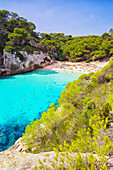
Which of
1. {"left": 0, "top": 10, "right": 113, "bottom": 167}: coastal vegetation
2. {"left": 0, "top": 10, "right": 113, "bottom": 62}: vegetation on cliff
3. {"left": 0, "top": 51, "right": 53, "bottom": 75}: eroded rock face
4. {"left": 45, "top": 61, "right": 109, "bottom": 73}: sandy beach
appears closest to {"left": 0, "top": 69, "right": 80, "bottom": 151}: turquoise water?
{"left": 0, "top": 10, "right": 113, "bottom": 167}: coastal vegetation

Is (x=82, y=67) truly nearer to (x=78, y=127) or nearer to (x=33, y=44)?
(x=33, y=44)

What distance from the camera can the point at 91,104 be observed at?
7.20 metres

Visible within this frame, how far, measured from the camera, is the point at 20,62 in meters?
32.9

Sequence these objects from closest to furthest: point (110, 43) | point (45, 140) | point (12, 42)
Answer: point (45, 140) < point (12, 42) < point (110, 43)

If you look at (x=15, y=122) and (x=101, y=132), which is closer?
(x=101, y=132)

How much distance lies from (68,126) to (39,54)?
1540 inches

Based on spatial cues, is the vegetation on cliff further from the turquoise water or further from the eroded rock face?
the turquoise water

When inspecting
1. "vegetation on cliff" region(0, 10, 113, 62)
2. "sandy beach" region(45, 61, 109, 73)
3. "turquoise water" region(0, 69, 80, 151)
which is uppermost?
"vegetation on cliff" region(0, 10, 113, 62)

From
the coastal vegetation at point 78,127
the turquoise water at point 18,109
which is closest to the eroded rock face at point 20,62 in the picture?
the turquoise water at point 18,109

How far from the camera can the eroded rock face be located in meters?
30.7

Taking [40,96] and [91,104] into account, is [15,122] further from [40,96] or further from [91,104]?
[91,104]

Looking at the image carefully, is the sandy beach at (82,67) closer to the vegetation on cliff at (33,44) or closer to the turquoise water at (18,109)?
the vegetation on cliff at (33,44)

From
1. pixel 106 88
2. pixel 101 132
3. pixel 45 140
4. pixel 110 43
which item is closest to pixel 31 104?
pixel 45 140

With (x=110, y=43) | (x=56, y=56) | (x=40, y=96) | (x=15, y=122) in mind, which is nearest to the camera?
(x=15, y=122)
